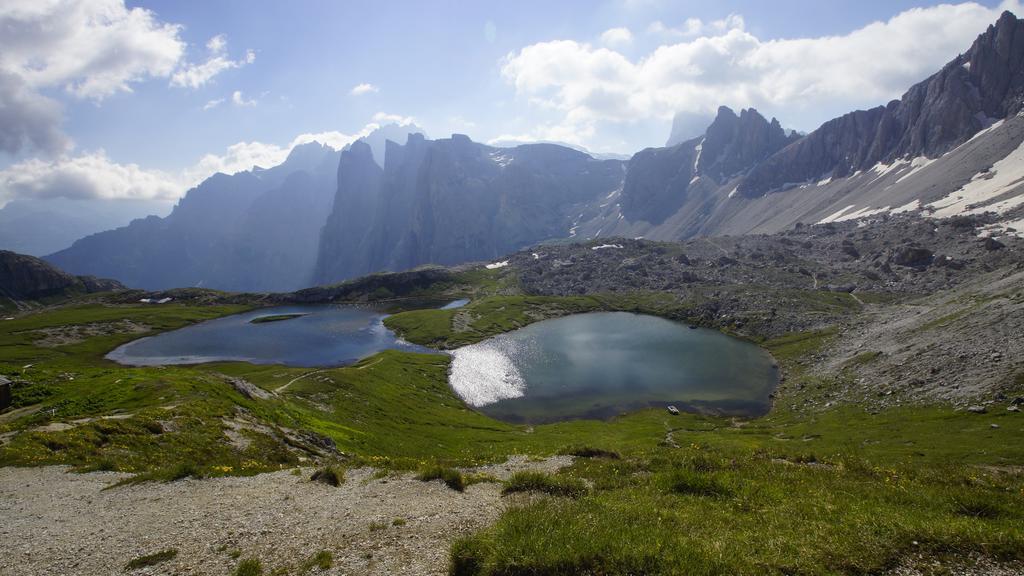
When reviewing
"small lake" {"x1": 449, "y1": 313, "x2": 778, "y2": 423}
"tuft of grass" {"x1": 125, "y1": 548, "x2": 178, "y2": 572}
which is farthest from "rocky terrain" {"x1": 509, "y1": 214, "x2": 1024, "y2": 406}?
"tuft of grass" {"x1": 125, "y1": 548, "x2": 178, "y2": 572}

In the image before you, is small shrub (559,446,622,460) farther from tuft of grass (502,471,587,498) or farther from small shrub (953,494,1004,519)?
small shrub (953,494,1004,519)

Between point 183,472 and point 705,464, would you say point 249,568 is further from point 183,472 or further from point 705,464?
point 705,464

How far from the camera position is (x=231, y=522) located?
18641 mm

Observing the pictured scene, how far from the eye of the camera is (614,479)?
2223 centimetres

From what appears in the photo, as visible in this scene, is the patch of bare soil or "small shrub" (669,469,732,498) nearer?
"small shrub" (669,469,732,498)

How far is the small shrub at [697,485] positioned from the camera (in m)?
19.1

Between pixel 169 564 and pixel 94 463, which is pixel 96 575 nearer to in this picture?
pixel 169 564

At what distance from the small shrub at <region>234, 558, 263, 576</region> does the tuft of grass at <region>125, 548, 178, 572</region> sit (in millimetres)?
3025

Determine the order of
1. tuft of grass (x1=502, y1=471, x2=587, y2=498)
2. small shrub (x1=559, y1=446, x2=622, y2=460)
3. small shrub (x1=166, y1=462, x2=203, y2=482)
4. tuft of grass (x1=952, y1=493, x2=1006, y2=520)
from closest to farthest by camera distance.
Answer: tuft of grass (x1=952, y1=493, x2=1006, y2=520) < tuft of grass (x1=502, y1=471, x2=587, y2=498) < small shrub (x1=166, y1=462, x2=203, y2=482) < small shrub (x1=559, y1=446, x2=622, y2=460)

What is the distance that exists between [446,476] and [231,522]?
9.29 meters

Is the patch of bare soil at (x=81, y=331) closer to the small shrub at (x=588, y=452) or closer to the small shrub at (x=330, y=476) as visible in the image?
the small shrub at (x=330, y=476)

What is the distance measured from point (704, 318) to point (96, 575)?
180833mm

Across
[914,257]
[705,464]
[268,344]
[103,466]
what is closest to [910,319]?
[914,257]

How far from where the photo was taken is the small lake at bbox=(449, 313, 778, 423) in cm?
9619
